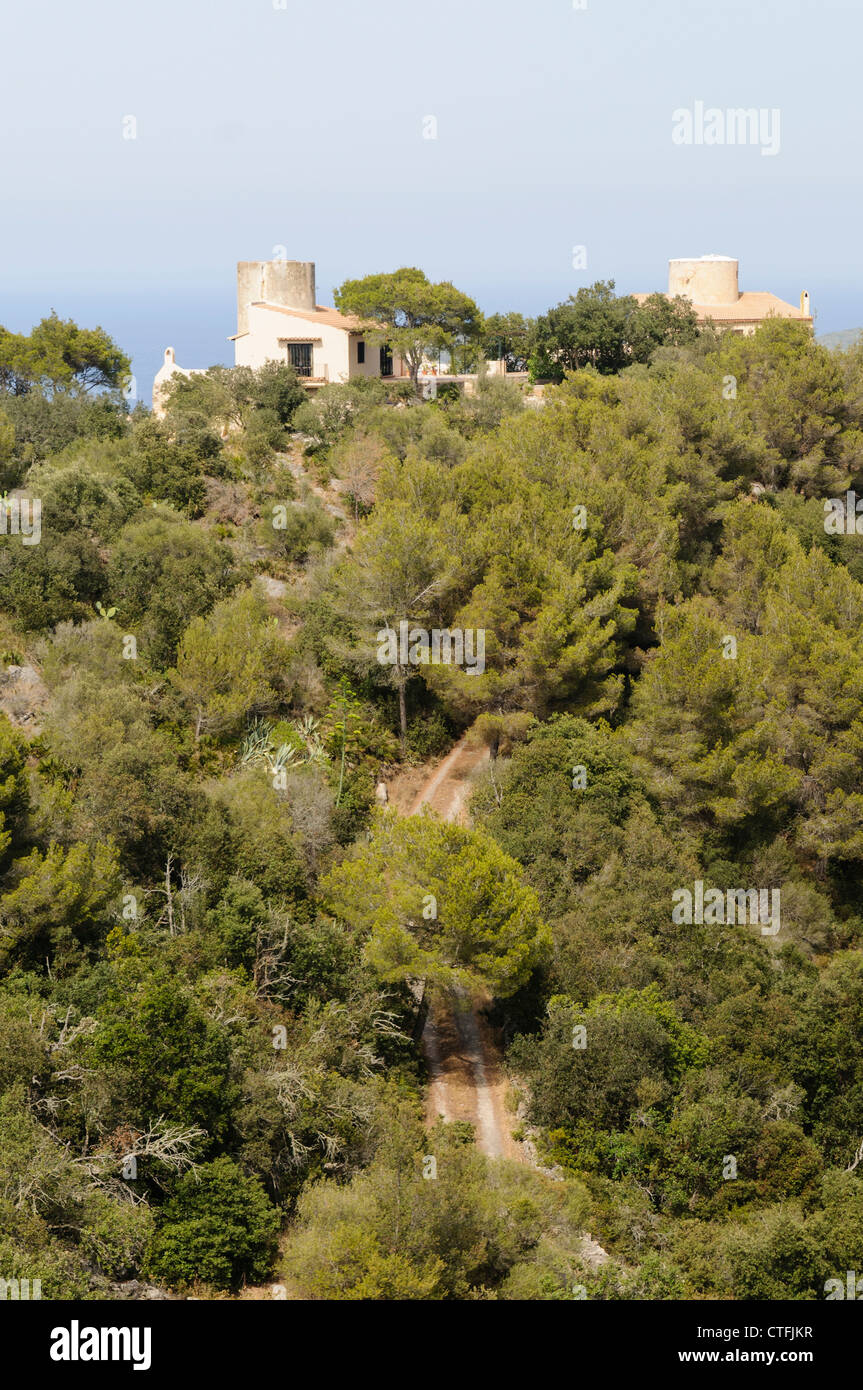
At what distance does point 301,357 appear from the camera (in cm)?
5556

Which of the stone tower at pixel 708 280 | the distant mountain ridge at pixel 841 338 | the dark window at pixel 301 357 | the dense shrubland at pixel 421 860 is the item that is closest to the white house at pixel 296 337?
the dark window at pixel 301 357

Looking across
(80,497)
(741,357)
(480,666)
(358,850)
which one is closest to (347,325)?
(741,357)

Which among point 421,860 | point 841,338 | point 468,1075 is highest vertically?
point 841,338

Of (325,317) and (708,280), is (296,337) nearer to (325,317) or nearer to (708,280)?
(325,317)

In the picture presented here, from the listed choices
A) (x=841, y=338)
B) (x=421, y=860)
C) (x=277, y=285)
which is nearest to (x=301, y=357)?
(x=277, y=285)

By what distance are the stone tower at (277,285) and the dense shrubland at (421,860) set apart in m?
14.5

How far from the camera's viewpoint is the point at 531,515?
3716cm

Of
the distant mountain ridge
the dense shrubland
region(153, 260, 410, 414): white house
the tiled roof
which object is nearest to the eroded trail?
the dense shrubland

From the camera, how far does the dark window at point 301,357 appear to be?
182 ft

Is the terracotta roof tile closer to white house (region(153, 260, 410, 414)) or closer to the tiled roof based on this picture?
white house (region(153, 260, 410, 414))

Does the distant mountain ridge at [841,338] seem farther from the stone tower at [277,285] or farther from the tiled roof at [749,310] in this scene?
the stone tower at [277,285]

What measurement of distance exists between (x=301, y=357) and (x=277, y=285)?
449 centimetres

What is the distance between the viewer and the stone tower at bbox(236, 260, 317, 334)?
57969 millimetres
